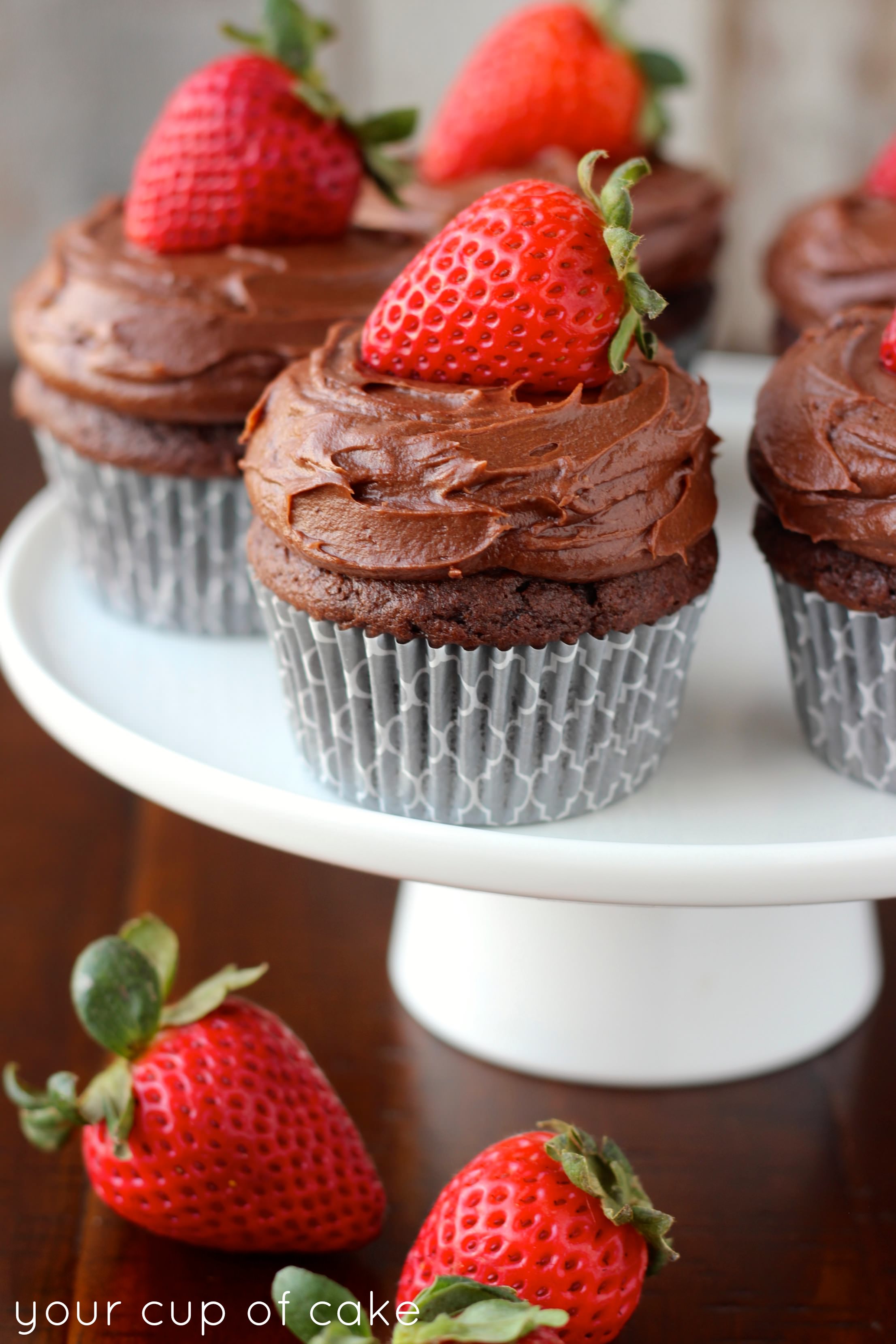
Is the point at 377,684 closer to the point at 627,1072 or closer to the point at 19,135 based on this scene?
the point at 627,1072

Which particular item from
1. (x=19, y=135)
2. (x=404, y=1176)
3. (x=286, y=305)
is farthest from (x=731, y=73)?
(x=404, y=1176)

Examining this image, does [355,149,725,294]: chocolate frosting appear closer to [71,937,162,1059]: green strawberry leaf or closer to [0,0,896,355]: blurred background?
[71,937,162,1059]: green strawberry leaf

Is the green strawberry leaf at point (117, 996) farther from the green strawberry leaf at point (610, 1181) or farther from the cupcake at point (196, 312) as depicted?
the cupcake at point (196, 312)

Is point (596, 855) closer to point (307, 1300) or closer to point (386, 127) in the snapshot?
point (307, 1300)

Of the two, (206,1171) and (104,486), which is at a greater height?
(104,486)

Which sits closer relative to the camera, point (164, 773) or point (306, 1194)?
point (306, 1194)

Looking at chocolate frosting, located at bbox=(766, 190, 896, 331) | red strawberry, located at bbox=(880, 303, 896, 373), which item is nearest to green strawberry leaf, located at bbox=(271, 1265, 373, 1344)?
red strawberry, located at bbox=(880, 303, 896, 373)
